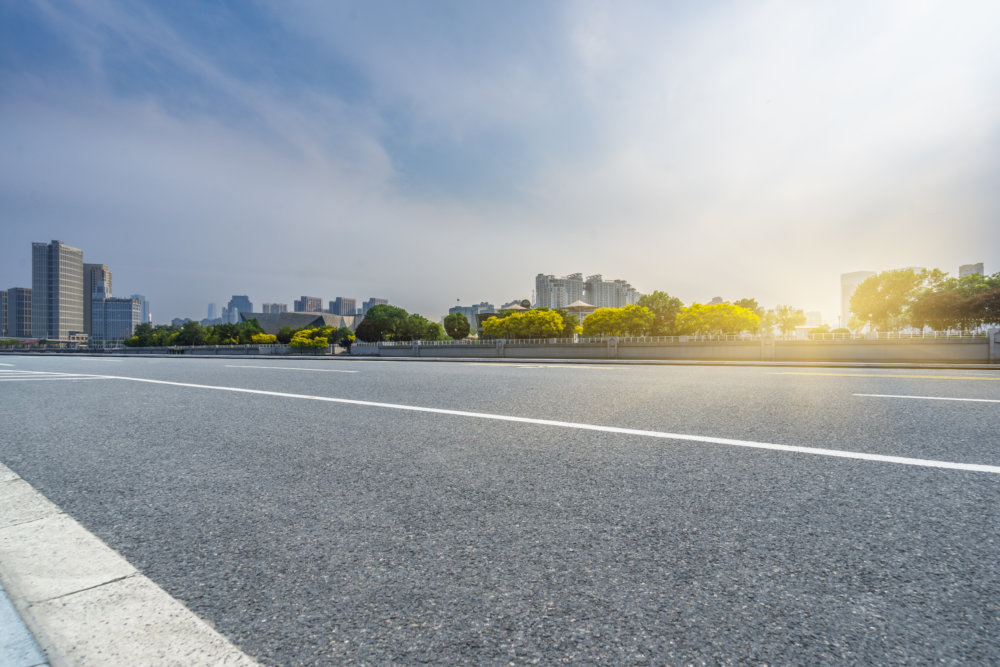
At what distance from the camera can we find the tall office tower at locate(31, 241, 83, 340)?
606 feet

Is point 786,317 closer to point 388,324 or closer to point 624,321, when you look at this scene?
point 624,321

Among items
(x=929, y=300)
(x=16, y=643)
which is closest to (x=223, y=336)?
(x=16, y=643)

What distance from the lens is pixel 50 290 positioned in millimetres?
186750

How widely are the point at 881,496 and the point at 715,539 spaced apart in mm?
1381

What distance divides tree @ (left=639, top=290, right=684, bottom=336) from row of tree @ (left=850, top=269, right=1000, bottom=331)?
93.5 feet

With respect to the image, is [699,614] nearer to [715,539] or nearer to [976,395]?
[715,539]

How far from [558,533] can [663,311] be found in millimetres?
92615

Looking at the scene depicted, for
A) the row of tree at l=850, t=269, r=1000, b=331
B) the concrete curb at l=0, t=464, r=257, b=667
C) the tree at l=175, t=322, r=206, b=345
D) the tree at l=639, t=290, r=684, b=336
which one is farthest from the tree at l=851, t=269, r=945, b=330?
the tree at l=175, t=322, r=206, b=345

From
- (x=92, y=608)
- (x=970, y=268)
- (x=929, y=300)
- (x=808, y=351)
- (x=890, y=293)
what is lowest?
(x=92, y=608)

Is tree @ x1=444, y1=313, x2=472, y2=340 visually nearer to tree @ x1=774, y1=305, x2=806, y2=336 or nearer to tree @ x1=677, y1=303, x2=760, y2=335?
tree @ x1=677, y1=303, x2=760, y2=335

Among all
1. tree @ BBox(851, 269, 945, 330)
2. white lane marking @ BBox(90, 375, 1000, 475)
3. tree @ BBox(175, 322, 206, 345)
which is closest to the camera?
white lane marking @ BBox(90, 375, 1000, 475)

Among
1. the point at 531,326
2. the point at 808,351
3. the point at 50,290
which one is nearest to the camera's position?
the point at 808,351

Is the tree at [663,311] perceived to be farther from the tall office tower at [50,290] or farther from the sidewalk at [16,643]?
the tall office tower at [50,290]

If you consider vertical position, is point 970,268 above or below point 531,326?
above
